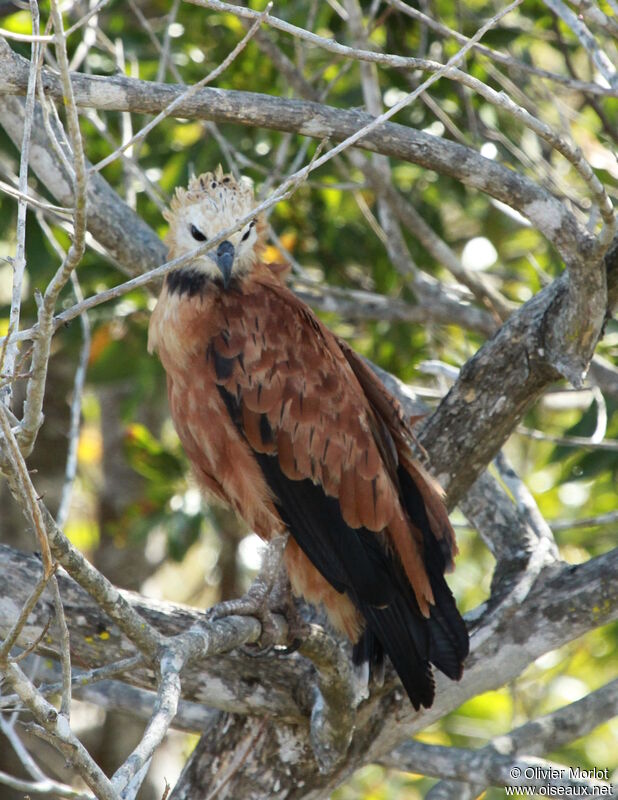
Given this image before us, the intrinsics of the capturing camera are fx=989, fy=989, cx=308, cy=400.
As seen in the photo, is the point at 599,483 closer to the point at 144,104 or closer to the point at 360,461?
the point at 360,461

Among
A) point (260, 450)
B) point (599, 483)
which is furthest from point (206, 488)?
point (599, 483)

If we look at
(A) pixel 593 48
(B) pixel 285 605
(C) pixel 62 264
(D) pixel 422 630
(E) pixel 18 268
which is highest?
(A) pixel 593 48

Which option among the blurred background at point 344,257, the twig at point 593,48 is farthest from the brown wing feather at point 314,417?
the twig at point 593,48

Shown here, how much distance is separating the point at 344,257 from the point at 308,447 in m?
2.27

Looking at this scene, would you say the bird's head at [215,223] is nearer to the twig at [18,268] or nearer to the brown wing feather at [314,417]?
Result: the brown wing feather at [314,417]

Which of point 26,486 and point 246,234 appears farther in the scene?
point 246,234

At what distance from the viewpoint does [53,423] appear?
21.5 ft

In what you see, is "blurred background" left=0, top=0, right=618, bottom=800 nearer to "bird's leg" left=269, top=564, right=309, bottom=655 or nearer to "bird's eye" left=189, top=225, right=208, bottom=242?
"bird's eye" left=189, top=225, right=208, bottom=242

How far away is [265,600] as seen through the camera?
3.29 metres

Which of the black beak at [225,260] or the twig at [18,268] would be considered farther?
the black beak at [225,260]

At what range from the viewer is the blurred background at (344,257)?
15.2ft

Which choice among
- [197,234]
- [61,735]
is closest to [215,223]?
[197,234]

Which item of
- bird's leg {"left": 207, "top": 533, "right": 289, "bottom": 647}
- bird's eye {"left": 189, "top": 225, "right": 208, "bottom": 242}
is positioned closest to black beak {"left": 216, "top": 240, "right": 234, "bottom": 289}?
bird's eye {"left": 189, "top": 225, "right": 208, "bottom": 242}

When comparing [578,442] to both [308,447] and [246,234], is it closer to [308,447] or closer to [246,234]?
[308,447]
